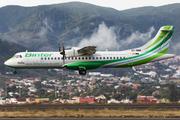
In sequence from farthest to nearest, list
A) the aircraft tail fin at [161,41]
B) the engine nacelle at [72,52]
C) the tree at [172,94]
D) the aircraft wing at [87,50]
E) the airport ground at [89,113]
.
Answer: the tree at [172,94], the aircraft tail fin at [161,41], the engine nacelle at [72,52], the aircraft wing at [87,50], the airport ground at [89,113]

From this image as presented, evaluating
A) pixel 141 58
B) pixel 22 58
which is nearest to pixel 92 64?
pixel 141 58

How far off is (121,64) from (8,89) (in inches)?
5740

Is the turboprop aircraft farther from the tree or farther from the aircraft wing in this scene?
the tree

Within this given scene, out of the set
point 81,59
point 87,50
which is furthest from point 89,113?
point 87,50

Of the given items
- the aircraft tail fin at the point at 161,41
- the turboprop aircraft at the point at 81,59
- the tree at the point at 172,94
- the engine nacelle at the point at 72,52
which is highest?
the aircraft tail fin at the point at 161,41

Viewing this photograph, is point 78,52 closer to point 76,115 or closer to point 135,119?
point 76,115

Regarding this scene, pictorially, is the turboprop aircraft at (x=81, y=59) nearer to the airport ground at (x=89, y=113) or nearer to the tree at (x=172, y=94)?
the airport ground at (x=89, y=113)

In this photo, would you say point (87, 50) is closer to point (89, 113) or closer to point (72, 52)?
point (72, 52)

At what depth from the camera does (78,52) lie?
47344mm

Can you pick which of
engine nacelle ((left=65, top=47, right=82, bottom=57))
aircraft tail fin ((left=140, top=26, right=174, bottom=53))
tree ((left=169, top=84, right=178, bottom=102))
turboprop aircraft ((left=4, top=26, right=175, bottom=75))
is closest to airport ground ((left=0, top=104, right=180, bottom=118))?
turboprop aircraft ((left=4, top=26, right=175, bottom=75))

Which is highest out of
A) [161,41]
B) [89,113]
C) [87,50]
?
[161,41]

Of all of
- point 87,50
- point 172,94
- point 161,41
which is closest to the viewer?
point 87,50

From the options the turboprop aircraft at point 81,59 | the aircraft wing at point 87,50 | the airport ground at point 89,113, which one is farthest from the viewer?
the turboprop aircraft at point 81,59

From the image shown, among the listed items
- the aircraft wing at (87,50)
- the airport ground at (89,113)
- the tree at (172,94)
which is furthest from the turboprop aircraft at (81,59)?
the tree at (172,94)
